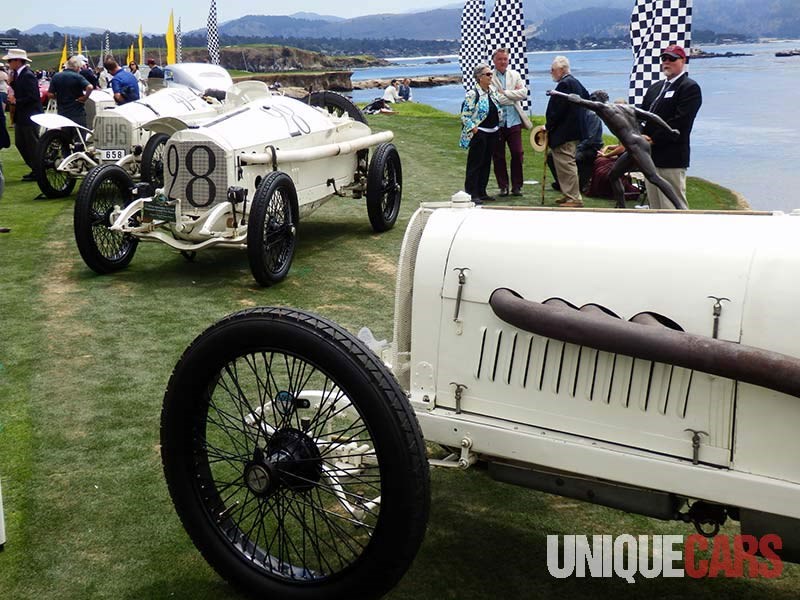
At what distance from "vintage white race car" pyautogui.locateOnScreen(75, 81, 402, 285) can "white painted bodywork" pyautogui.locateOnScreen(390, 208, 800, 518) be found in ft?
12.9

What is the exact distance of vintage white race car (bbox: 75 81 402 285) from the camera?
22.8 ft

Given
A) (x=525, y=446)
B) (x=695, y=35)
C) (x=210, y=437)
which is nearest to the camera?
(x=525, y=446)

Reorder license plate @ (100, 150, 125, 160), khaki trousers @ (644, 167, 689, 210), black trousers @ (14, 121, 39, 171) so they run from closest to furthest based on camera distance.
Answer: khaki trousers @ (644, 167, 689, 210)
license plate @ (100, 150, 125, 160)
black trousers @ (14, 121, 39, 171)

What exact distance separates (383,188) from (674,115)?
2842mm

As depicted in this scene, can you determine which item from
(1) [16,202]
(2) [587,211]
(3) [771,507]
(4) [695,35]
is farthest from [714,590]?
(4) [695,35]

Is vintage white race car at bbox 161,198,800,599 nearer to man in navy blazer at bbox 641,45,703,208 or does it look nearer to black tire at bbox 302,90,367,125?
man in navy blazer at bbox 641,45,703,208

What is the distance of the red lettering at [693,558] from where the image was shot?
3025 mm

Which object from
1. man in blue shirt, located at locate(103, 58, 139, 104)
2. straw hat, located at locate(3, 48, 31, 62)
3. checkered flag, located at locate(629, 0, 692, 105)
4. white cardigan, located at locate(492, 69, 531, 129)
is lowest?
man in blue shirt, located at locate(103, 58, 139, 104)

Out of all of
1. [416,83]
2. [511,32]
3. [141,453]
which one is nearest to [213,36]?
[511,32]

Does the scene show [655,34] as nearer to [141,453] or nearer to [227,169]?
[227,169]

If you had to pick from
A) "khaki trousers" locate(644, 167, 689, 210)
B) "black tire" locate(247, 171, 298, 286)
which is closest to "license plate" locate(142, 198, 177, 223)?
"black tire" locate(247, 171, 298, 286)

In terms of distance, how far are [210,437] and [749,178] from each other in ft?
34.4

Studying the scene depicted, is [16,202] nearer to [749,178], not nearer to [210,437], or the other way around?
[210,437]

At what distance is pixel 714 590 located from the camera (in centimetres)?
292
